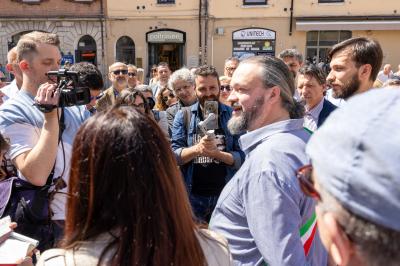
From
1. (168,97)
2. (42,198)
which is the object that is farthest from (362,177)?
(168,97)

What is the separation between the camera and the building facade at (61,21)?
63.2 feet

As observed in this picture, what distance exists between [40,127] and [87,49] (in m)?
18.7

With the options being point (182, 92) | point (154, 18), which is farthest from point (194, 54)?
point (182, 92)

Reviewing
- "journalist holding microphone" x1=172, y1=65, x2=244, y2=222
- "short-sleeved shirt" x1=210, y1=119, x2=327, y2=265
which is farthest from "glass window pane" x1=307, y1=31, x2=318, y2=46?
"short-sleeved shirt" x1=210, y1=119, x2=327, y2=265

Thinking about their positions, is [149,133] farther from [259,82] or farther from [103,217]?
[259,82]

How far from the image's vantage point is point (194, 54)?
1955cm

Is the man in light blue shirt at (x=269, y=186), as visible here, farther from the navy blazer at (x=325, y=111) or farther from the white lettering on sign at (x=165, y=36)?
the white lettering on sign at (x=165, y=36)

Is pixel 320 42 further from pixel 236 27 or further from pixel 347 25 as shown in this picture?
pixel 236 27

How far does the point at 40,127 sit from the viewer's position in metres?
2.34

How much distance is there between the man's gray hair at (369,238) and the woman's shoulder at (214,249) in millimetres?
605

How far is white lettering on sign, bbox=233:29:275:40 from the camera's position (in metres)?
19.1

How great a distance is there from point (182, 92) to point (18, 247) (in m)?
2.93

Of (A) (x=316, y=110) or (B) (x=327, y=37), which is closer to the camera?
(A) (x=316, y=110)

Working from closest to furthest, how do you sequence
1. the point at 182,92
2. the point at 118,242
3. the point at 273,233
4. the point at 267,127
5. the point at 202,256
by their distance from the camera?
the point at 118,242 < the point at 202,256 < the point at 273,233 < the point at 267,127 < the point at 182,92
